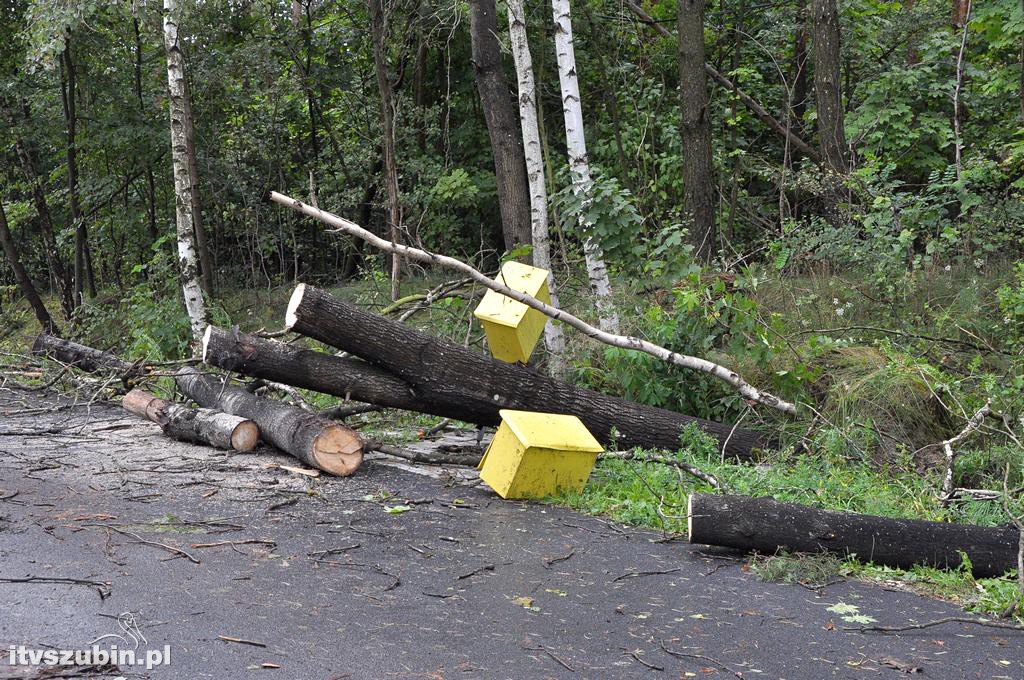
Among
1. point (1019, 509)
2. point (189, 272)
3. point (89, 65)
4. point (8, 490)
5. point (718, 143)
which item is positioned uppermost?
point (89, 65)

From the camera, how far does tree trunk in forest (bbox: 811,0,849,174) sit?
1235cm

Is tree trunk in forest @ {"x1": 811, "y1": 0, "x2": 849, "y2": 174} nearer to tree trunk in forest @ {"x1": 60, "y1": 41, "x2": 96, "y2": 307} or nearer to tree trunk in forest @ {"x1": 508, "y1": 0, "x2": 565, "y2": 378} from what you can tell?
tree trunk in forest @ {"x1": 508, "y1": 0, "x2": 565, "y2": 378}

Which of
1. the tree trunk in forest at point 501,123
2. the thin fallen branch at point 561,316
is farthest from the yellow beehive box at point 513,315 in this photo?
the tree trunk in forest at point 501,123

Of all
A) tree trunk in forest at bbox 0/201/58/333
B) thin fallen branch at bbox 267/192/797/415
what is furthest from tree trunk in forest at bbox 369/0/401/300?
thin fallen branch at bbox 267/192/797/415

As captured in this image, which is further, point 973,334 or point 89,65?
point 89,65

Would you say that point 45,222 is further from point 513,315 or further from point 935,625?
point 935,625

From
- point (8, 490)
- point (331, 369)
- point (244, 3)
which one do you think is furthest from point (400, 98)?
point (8, 490)

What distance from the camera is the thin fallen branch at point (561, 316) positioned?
7480 mm

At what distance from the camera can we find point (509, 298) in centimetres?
784

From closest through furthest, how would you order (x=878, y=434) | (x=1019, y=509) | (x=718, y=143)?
(x=1019, y=509), (x=878, y=434), (x=718, y=143)

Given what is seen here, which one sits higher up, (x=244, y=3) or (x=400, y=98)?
(x=244, y=3)

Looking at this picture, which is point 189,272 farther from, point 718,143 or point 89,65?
point 718,143

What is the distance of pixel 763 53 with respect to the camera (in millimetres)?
17656

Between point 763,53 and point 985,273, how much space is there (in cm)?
931
